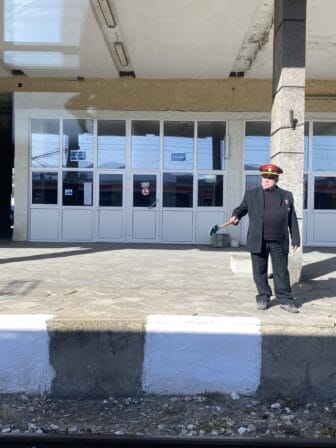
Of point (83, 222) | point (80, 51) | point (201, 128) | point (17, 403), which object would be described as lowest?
point (17, 403)

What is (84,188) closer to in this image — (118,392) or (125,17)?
(125,17)

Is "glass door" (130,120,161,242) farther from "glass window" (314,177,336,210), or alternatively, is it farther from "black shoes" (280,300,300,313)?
"black shoes" (280,300,300,313)

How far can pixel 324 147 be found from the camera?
15266 millimetres

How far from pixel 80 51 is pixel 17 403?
30.8ft

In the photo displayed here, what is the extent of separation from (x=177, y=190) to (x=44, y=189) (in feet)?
12.7

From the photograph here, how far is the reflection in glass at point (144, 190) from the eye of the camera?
605 inches

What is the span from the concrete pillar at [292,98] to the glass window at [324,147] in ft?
23.7

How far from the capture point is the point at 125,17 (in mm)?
10578

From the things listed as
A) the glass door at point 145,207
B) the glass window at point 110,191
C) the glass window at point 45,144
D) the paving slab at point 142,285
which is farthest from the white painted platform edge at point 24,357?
the glass window at point 45,144

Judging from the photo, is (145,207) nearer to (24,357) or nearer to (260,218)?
(260,218)

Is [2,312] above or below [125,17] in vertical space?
below

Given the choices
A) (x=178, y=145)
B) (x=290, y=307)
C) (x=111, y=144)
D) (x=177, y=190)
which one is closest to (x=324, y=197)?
(x=177, y=190)

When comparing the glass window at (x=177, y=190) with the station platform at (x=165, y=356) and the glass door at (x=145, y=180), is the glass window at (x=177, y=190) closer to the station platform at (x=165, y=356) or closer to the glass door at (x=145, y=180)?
the glass door at (x=145, y=180)

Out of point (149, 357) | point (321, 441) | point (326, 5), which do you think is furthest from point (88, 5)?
point (321, 441)
